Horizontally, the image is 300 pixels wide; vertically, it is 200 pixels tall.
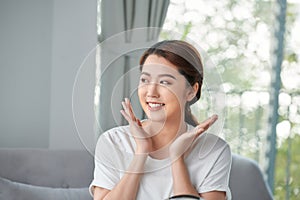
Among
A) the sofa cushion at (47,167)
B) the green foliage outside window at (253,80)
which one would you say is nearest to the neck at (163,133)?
the sofa cushion at (47,167)

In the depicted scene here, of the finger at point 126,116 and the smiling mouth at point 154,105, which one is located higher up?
the smiling mouth at point 154,105

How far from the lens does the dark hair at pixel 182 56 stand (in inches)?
51.8

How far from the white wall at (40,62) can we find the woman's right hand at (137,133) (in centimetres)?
127

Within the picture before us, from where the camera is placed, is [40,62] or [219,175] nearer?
[219,175]

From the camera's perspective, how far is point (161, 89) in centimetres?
127

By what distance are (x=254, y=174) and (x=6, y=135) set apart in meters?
1.07

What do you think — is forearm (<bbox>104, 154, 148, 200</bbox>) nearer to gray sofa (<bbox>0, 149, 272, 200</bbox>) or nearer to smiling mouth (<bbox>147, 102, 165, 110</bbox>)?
smiling mouth (<bbox>147, 102, 165, 110</bbox>)

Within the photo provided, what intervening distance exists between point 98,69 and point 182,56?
19 centimetres

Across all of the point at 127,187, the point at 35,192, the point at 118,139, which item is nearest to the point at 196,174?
the point at 127,187

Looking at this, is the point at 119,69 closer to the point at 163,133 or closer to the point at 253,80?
the point at 163,133

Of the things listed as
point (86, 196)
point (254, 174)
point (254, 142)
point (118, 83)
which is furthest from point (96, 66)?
point (254, 142)

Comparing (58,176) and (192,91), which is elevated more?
(192,91)

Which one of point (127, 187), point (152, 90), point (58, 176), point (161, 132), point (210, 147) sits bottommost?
point (58, 176)

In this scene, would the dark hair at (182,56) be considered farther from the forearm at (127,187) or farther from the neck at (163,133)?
the forearm at (127,187)
